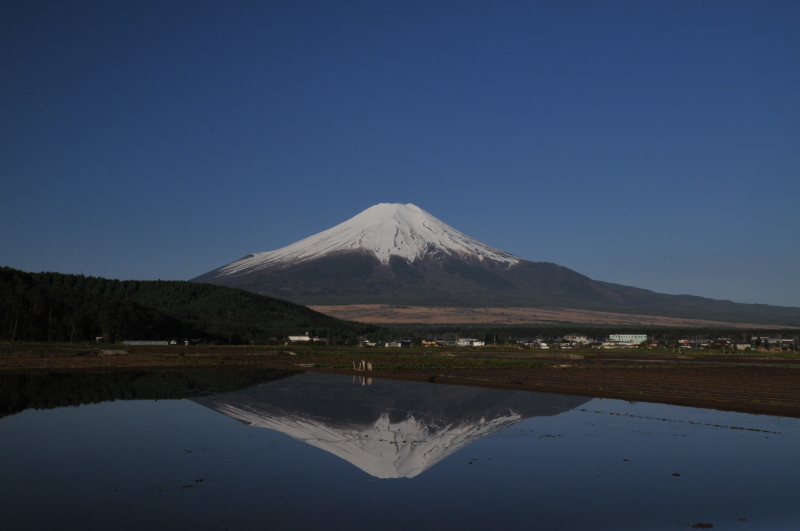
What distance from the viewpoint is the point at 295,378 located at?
40125mm

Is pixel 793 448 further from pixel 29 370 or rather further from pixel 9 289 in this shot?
pixel 9 289

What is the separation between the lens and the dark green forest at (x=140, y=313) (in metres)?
91.1

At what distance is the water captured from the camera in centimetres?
1074

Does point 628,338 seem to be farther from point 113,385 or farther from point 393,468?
point 393,468

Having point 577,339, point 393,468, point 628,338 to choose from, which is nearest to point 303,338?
point 577,339

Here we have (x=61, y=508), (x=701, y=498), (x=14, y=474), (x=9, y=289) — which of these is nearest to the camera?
(x=61, y=508)

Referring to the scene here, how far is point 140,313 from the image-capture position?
349 feet

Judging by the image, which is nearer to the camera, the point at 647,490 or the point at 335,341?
the point at 647,490

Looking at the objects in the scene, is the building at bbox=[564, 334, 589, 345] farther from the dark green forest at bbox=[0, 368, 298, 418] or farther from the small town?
the dark green forest at bbox=[0, 368, 298, 418]

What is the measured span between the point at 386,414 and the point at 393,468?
347 inches

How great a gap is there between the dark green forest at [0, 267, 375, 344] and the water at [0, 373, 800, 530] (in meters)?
74.9

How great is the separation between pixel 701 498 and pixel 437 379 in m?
26.6

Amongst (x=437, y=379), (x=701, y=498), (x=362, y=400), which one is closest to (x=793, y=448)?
(x=701, y=498)

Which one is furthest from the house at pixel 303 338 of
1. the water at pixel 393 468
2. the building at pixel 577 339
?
the water at pixel 393 468
